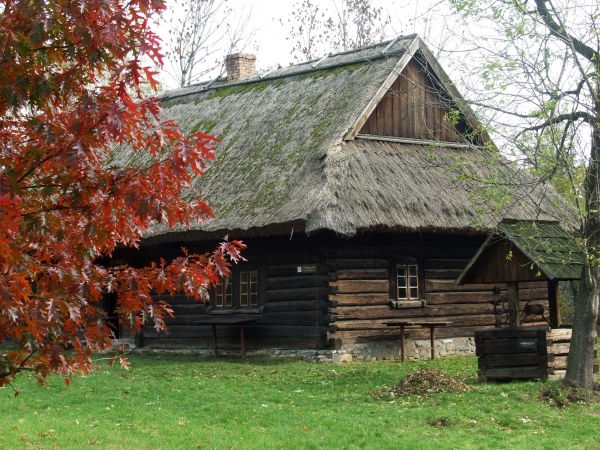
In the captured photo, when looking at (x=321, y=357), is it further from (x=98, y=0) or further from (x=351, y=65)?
(x=98, y=0)

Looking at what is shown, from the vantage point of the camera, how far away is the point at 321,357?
Result: 589 inches

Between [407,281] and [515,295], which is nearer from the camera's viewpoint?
[515,295]

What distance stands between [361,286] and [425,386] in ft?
16.3

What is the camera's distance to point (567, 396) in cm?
1006

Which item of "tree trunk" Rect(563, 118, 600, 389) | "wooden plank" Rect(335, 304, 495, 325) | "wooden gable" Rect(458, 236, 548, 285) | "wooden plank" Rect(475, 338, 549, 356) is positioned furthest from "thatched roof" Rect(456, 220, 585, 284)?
"wooden plank" Rect(335, 304, 495, 325)

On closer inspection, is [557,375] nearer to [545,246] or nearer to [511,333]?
[511,333]

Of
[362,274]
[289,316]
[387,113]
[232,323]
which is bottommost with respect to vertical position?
[232,323]

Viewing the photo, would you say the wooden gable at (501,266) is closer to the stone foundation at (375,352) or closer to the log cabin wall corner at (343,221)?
the log cabin wall corner at (343,221)

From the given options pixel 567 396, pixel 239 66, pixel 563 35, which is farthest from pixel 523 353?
pixel 239 66

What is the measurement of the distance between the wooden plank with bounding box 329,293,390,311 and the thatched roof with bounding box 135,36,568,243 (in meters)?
1.59

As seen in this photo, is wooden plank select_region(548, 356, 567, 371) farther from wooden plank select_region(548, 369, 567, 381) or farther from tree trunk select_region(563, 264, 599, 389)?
tree trunk select_region(563, 264, 599, 389)

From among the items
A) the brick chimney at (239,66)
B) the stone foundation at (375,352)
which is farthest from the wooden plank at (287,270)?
the brick chimney at (239,66)

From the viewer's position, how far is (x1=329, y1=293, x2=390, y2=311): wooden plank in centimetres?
1529

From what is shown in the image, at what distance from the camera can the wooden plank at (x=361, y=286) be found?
1531 cm
